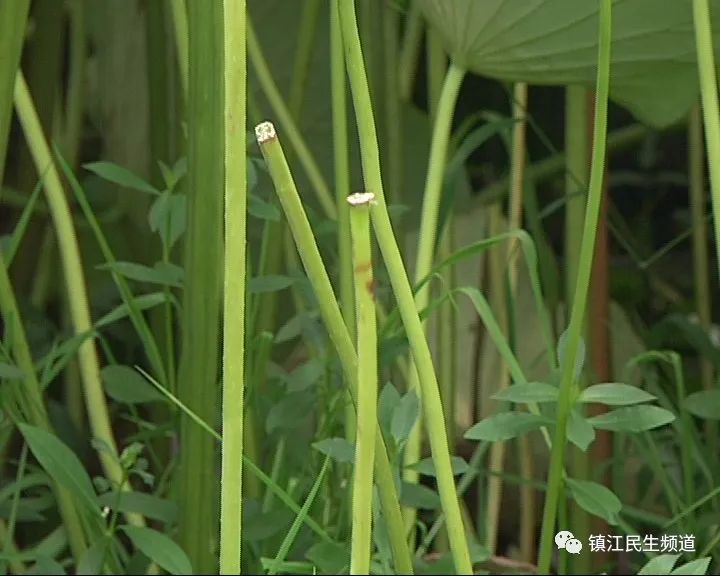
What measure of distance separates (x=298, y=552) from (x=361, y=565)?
176 mm

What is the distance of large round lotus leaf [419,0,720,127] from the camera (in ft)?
1.05

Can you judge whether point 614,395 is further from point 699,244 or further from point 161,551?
point 699,244

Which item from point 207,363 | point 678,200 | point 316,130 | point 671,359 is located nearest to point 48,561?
point 207,363

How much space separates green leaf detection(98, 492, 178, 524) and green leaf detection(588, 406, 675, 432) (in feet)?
0.44

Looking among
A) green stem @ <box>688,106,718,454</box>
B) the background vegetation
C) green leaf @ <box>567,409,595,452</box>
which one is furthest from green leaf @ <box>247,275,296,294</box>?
green stem @ <box>688,106,718,454</box>

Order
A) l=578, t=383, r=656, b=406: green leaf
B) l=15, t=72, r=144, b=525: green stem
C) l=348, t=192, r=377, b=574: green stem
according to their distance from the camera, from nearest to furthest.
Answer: l=348, t=192, r=377, b=574: green stem < l=578, t=383, r=656, b=406: green leaf < l=15, t=72, r=144, b=525: green stem

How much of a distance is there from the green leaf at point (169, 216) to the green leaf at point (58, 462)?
0.25 feet

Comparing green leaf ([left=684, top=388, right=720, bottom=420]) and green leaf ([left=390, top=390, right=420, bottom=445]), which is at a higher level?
green leaf ([left=390, top=390, right=420, bottom=445])

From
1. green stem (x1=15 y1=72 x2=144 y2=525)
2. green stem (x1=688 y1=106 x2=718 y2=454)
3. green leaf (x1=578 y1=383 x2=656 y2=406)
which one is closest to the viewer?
green leaf (x1=578 y1=383 x2=656 y2=406)

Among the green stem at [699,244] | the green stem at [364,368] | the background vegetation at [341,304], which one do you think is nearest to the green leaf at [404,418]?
the background vegetation at [341,304]

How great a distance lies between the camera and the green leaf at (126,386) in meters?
0.34

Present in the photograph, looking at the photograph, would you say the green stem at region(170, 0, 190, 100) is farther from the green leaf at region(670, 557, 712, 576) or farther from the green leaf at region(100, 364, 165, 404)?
the green leaf at region(670, 557, 712, 576)

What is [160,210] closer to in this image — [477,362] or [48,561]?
[48,561]

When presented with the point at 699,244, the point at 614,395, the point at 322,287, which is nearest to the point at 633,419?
the point at 614,395
